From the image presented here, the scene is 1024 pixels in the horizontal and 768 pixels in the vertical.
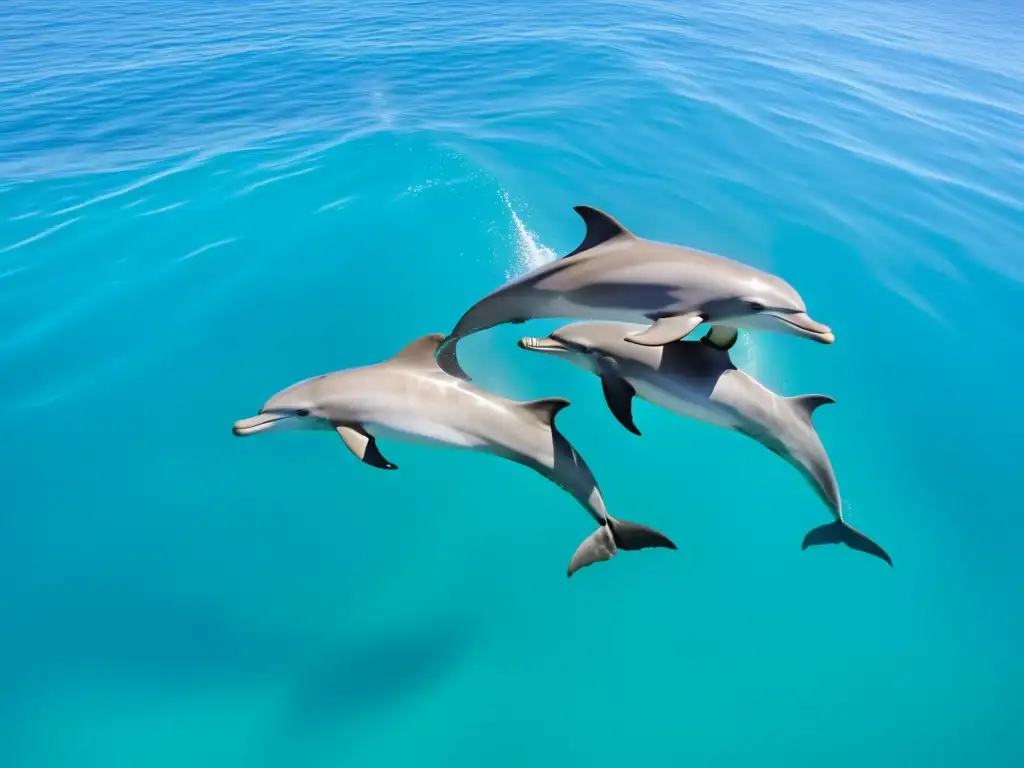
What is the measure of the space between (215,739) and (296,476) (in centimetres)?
230

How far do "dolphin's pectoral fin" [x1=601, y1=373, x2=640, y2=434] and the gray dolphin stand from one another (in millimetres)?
449

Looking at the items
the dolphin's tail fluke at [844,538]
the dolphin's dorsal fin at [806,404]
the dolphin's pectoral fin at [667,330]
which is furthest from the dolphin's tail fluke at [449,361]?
the dolphin's tail fluke at [844,538]

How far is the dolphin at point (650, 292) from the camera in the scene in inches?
179

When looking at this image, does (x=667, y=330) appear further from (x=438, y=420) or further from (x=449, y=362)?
(x=449, y=362)

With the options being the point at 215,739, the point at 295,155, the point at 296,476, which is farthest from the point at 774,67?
the point at 215,739

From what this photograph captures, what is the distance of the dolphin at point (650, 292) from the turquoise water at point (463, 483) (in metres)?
1.95

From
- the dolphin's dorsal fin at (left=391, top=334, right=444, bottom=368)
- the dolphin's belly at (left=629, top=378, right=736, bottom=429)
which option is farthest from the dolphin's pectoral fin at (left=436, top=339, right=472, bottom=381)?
the dolphin's belly at (left=629, top=378, right=736, bottom=429)

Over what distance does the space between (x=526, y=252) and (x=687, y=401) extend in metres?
5.00

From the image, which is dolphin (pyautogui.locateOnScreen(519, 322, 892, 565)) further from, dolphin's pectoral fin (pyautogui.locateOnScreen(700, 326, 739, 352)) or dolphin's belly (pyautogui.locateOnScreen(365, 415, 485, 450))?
dolphin's belly (pyautogui.locateOnScreen(365, 415, 485, 450))

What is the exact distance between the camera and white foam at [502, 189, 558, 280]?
8875 mm

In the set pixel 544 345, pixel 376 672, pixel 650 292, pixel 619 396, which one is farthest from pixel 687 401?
pixel 376 672

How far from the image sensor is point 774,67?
19547mm

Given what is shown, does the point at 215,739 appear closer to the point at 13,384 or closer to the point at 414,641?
the point at 414,641

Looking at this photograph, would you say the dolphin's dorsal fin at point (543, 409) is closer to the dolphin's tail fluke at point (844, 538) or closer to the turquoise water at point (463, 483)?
the turquoise water at point (463, 483)
